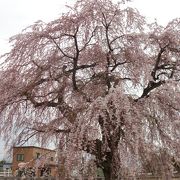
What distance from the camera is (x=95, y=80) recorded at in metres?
7.96

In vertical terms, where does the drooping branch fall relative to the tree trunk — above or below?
above

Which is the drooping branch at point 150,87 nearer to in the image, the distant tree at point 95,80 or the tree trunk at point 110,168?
the distant tree at point 95,80

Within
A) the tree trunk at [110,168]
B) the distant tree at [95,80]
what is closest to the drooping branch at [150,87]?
the distant tree at [95,80]

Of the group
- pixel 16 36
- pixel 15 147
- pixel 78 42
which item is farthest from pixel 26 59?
pixel 15 147

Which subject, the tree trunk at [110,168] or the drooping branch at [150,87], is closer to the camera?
the tree trunk at [110,168]

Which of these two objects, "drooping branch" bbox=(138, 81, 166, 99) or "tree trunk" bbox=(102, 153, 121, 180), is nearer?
"tree trunk" bbox=(102, 153, 121, 180)

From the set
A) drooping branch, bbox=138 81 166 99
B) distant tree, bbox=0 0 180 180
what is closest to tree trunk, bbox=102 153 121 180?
distant tree, bbox=0 0 180 180

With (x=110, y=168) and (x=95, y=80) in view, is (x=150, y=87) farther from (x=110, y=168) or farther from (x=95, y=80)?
(x=110, y=168)

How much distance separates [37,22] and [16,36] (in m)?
0.59

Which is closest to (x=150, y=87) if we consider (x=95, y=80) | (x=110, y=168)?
(x=95, y=80)

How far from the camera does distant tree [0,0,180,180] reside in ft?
23.3

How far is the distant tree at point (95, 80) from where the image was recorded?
7.10 meters

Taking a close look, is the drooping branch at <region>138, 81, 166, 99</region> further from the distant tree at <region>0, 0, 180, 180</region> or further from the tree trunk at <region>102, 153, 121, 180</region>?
the tree trunk at <region>102, 153, 121, 180</region>

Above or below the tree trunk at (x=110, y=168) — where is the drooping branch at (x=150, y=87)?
above
